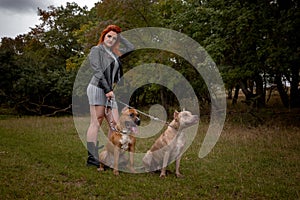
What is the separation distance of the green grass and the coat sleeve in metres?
1.45

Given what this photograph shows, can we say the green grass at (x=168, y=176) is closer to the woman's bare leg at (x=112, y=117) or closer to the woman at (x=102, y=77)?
the woman at (x=102, y=77)

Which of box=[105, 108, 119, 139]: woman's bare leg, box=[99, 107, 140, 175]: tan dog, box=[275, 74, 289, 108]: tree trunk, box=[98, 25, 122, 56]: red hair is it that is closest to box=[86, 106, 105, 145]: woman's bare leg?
box=[105, 108, 119, 139]: woman's bare leg

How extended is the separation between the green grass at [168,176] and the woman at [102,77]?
61 centimetres

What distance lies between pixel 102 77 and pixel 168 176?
196cm

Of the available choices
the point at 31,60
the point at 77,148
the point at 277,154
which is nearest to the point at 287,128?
the point at 277,154

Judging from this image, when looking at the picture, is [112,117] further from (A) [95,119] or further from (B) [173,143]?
(B) [173,143]

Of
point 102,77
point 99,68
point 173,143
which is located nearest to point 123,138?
point 173,143

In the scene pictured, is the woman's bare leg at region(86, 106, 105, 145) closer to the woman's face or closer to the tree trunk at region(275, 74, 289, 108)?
the woman's face

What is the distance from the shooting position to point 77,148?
25.1 feet

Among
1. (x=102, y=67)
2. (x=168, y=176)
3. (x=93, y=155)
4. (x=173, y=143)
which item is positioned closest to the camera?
(x=173, y=143)

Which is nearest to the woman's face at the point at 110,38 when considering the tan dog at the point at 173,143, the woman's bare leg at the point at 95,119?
the woman's bare leg at the point at 95,119

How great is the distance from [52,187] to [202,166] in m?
2.77

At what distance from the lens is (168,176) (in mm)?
5270

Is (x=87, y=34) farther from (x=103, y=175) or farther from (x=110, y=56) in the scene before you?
(x=103, y=175)
